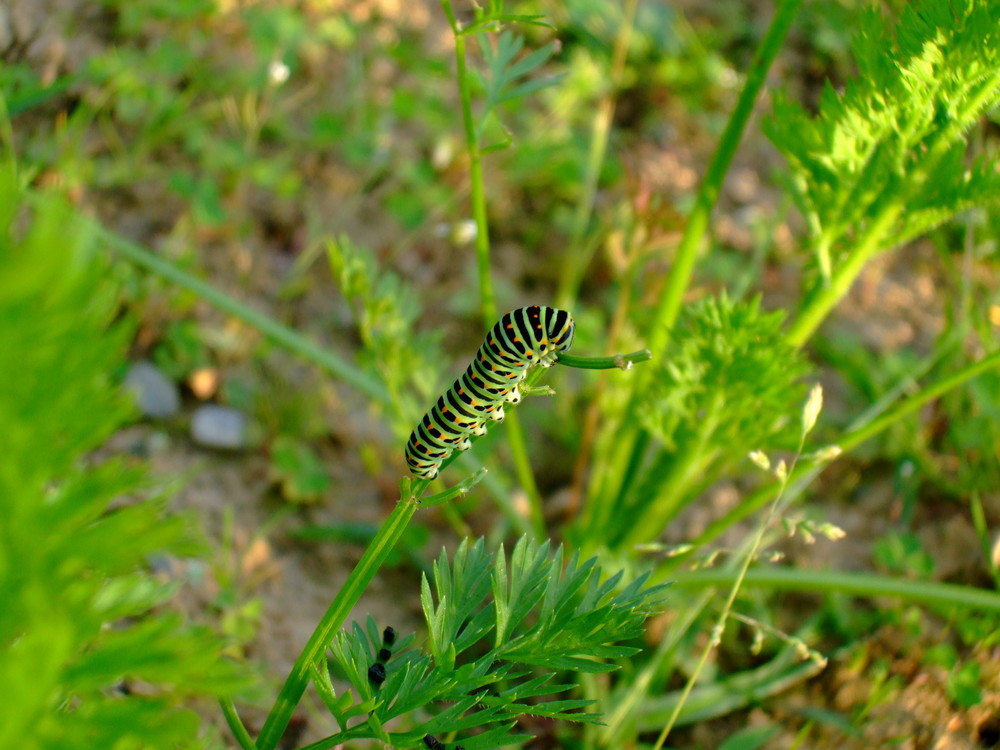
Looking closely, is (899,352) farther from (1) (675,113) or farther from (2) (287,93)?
(2) (287,93)

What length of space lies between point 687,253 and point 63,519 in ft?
5.79

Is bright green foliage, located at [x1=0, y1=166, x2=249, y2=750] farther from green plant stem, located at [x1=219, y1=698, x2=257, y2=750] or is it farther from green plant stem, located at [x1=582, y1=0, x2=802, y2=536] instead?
green plant stem, located at [x1=582, y1=0, x2=802, y2=536]

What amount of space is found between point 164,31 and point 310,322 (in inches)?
64.6

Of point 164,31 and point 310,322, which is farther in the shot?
point 164,31

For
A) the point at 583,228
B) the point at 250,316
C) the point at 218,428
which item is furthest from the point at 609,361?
the point at 583,228

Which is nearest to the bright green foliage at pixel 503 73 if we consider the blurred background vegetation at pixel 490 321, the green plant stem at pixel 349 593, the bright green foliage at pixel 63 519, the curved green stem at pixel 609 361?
the blurred background vegetation at pixel 490 321

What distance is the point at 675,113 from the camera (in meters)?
4.33

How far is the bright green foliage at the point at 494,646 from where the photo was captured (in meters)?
1.26

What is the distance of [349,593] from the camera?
134cm

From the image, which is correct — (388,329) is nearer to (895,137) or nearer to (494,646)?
(494,646)

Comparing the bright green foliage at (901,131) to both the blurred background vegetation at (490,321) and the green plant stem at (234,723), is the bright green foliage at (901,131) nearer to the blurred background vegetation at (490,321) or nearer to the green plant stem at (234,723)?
the blurred background vegetation at (490,321)

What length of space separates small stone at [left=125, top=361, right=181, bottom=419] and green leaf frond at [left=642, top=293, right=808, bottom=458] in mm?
1802

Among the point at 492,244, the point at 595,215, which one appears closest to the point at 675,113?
the point at 595,215

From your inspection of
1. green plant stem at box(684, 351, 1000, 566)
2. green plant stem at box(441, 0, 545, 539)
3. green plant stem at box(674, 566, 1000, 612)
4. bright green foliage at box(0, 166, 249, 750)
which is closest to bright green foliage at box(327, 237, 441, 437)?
green plant stem at box(441, 0, 545, 539)
